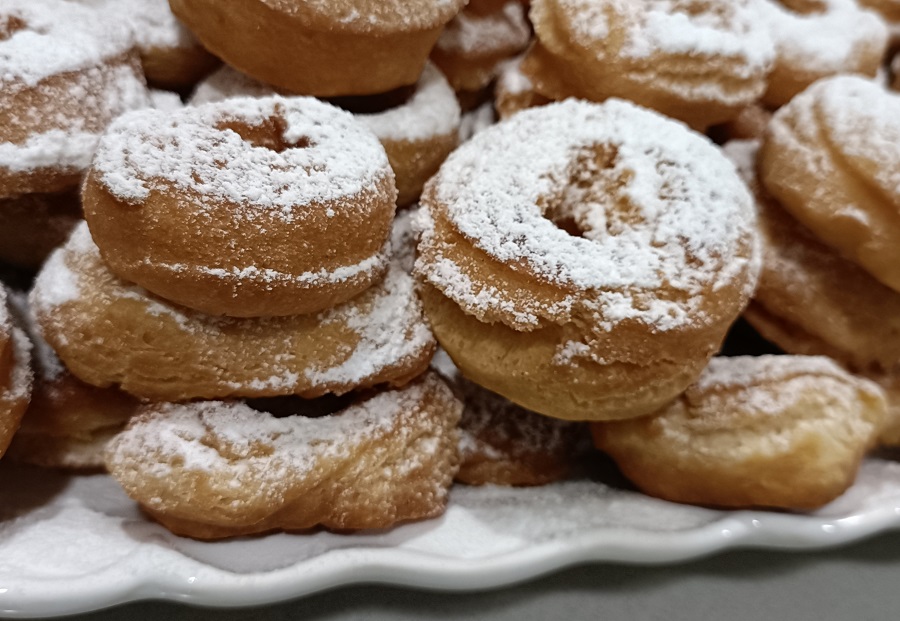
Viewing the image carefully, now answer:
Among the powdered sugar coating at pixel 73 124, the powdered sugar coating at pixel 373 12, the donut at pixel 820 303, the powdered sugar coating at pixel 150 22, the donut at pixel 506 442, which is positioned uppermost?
the powdered sugar coating at pixel 373 12

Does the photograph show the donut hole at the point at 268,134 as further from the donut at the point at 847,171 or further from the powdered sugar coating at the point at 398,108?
the donut at the point at 847,171

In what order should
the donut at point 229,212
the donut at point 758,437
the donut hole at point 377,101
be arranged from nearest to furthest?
1. the donut at point 229,212
2. the donut at point 758,437
3. the donut hole at point 377,101

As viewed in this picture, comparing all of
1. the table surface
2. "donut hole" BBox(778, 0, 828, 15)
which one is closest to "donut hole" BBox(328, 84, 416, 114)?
the table surface

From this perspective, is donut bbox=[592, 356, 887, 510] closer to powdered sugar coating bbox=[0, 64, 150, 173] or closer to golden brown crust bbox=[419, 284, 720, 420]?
golden brown crust bbox=[419, 284, 720, 420]

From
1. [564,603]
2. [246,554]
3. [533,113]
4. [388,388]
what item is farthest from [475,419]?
[533,113]

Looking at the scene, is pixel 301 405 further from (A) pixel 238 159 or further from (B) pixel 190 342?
(A) pixel 238 159

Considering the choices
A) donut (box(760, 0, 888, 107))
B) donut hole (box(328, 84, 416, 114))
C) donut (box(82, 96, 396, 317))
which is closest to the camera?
donut (box(82, 96, 396, 317))

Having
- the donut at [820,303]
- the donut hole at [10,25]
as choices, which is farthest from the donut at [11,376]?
the donut at [820,303]

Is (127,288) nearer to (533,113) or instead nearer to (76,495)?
(76,495)
